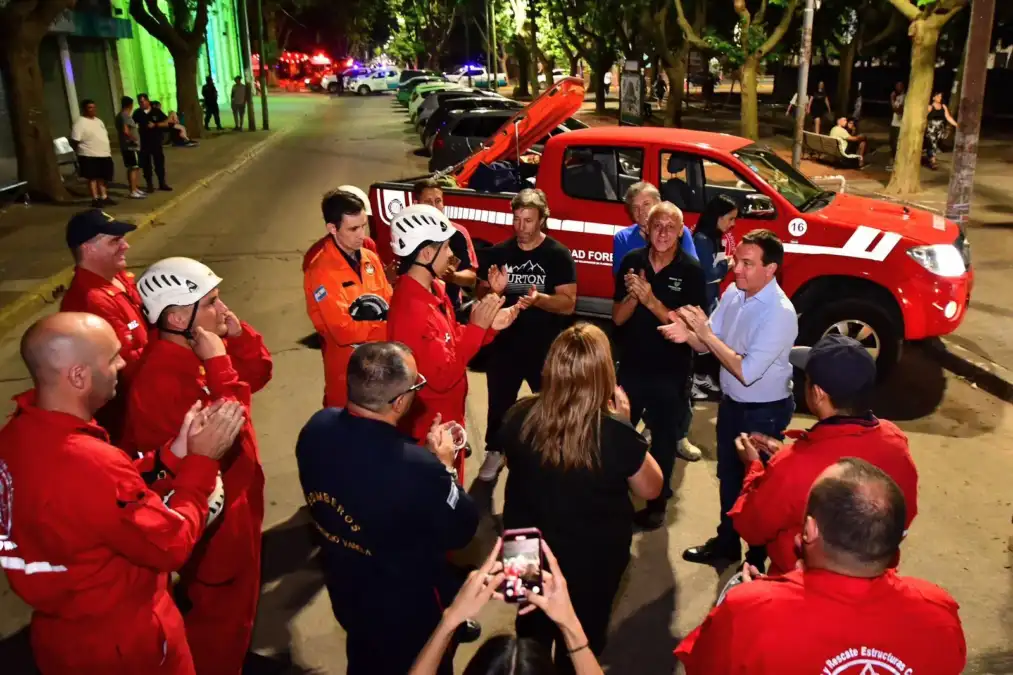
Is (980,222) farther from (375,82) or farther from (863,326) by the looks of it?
(375,82)

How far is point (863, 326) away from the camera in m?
6.77

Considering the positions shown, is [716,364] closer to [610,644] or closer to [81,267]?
[610,644]

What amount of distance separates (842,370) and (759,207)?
433 centimetres

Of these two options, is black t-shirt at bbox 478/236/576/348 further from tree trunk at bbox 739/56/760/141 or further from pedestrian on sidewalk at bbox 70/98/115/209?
tree trunk at bbox 739/56/760/141

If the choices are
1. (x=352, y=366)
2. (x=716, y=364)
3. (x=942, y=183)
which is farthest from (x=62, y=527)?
(x=942, y=183)

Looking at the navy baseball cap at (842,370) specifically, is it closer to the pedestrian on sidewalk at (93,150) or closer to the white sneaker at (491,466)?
the white sneaker at (491,466)

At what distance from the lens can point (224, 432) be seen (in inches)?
101

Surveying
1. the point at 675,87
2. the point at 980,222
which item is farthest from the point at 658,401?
the point at 675,87

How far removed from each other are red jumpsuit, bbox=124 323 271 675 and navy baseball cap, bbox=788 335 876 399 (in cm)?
239

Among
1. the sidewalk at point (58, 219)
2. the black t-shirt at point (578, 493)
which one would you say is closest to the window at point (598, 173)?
the black t-shirt at point (578, 493)

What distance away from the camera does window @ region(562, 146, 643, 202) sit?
7457mm

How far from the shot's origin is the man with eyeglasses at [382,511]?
8.06 ft

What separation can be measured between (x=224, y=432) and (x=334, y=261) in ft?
6.01

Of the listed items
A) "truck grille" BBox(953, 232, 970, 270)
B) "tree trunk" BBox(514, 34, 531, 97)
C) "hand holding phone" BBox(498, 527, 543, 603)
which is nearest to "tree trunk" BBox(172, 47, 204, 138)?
"tree trunk" BBox(514, 34, 531, 97)
